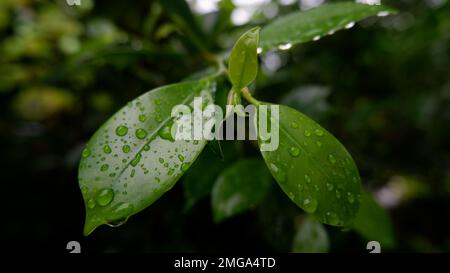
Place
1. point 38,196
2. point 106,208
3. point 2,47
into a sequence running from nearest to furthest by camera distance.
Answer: point 106,208
point 38,196
point 2,47

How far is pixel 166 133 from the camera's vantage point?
44cm

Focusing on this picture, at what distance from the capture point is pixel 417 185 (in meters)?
1.72

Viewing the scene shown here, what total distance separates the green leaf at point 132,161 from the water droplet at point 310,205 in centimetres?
13

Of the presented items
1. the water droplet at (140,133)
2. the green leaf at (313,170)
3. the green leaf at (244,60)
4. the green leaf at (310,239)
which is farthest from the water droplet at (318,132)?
the green leaf at (310,239)

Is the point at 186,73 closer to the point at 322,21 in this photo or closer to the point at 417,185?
the point at 322,21

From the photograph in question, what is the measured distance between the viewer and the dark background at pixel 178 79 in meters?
0.96

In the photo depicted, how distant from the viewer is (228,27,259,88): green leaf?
44 cm

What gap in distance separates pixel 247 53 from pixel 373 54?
3.67 ft

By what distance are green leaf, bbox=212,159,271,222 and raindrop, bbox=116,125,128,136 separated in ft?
0.98

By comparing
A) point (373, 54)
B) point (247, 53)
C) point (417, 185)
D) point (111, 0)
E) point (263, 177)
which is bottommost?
point (417, 185)

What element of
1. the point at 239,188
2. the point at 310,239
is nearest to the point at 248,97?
the point at 239,188

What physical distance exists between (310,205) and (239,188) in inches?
12.1

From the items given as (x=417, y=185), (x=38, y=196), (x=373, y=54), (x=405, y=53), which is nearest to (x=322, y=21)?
(x=373, y=54)

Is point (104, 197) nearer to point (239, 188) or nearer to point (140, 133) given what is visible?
point (140, 133)
